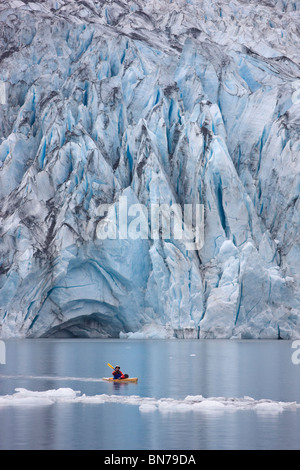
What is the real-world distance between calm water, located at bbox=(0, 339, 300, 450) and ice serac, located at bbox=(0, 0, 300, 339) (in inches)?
175

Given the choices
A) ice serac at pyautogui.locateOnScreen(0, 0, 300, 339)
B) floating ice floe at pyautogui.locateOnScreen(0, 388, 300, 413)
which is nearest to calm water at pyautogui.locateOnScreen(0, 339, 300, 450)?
floating ice floe at pyautogui.locateOnScreen(0, 388, 300, 413)

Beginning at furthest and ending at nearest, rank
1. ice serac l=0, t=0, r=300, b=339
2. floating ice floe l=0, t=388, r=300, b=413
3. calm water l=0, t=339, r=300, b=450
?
ice serac l=0, t=0, r=300, b=339 < floating ice floe l=0, t=388, r=300, b=413 < calm water l=0, t=339, r=300, b=450

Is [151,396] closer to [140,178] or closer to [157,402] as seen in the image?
[157,402]

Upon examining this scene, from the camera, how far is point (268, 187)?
1762 inches

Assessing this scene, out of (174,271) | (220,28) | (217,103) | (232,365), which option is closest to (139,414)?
(232,365)

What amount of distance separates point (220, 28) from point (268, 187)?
2212 cm

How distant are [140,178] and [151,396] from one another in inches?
928

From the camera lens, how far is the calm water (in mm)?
13016

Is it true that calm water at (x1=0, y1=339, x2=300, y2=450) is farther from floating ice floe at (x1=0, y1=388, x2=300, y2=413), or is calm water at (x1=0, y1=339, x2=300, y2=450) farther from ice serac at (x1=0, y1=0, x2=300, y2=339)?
ice serac at (x1=0, y1=0, x2=300, y2=339)

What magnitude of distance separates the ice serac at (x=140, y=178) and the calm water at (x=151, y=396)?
14.6 feet

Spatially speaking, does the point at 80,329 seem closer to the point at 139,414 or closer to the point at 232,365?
the point at 232,365

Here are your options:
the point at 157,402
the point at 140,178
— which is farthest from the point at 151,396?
the point at 140,178

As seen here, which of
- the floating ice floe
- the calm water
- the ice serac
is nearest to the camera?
the calm water

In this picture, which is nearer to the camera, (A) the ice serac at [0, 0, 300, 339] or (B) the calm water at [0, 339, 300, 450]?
(B) the calm water at [0, 339, 300, 450]
